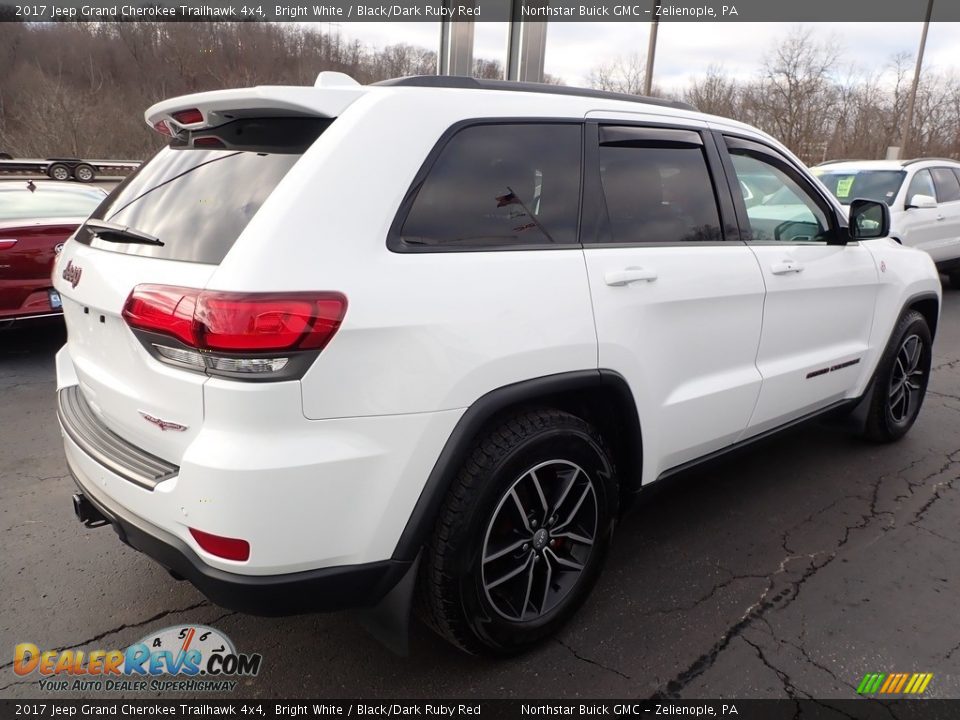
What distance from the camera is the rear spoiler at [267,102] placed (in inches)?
73.5

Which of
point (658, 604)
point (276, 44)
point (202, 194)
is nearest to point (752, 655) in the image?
point (658, 604)

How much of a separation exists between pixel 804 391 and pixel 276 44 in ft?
88.8

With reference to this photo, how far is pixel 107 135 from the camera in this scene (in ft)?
138

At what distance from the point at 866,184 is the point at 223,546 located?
10.4m

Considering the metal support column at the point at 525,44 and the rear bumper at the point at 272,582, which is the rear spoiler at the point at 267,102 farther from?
the metal support column at the point at 525,44

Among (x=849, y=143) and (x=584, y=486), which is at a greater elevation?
(x=849, y=143)

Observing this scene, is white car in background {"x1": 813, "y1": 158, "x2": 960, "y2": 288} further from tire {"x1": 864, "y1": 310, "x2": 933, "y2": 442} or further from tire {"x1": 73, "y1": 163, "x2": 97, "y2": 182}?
tire {"x1": 73, "y1": 163, "x2": 97, "y2": 182}

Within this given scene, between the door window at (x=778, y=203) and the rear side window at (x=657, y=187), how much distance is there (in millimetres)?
345

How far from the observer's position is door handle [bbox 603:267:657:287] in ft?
7.61

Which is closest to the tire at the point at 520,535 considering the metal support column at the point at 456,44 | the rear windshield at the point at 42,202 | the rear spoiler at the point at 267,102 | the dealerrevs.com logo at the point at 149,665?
the dealerrevs.com logo at the point at 149,665

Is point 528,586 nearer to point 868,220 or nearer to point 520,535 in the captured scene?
point 520,535

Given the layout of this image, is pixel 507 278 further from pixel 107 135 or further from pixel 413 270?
pixel 107 135

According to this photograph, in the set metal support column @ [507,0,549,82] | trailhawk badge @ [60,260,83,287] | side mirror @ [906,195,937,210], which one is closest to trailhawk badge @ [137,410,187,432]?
trailhawk badge @ [60,260,83,287]

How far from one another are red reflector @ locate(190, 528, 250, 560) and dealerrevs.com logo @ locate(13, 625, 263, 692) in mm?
761
